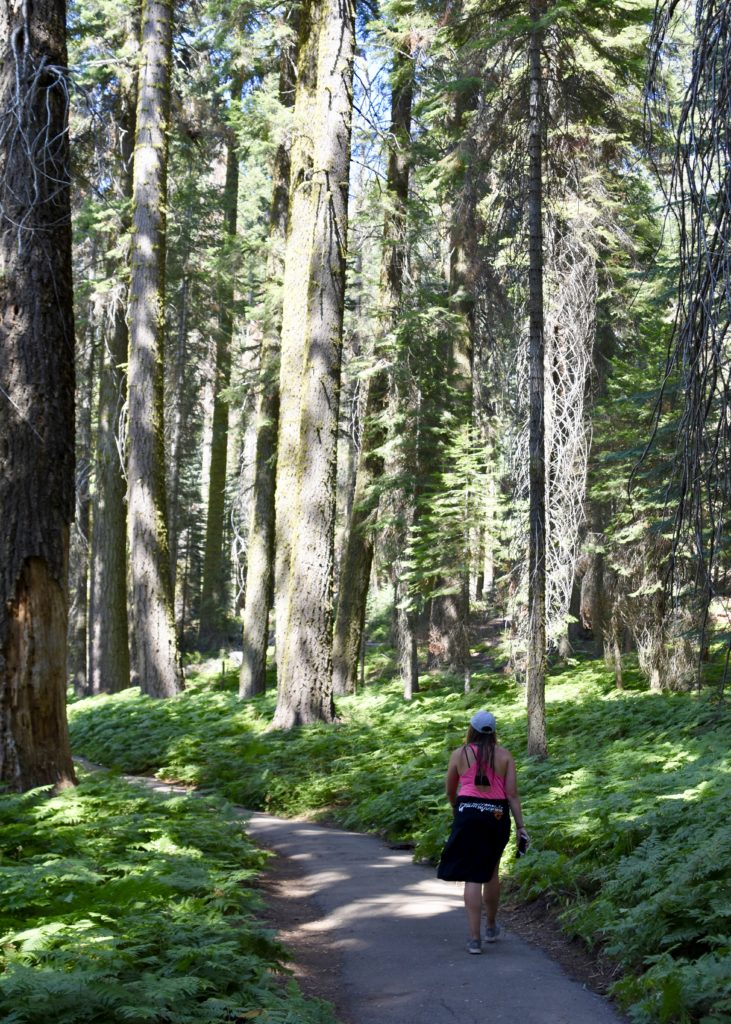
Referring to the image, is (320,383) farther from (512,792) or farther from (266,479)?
(512,792)

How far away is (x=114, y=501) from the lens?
20.8 meters

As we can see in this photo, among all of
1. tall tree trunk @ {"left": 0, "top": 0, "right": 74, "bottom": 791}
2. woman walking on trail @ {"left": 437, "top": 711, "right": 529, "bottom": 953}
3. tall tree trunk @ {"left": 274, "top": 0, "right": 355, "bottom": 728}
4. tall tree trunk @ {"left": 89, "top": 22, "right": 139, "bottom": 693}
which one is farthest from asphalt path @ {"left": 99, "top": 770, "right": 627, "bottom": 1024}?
tall tree trunk @ {"left": 89, "top": 22, "right": 139, "bottom": 693}

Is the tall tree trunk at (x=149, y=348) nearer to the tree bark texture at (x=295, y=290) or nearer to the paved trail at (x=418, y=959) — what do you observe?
the tree bark texture at (x=295, y=290)

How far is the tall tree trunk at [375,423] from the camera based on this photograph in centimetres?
1819

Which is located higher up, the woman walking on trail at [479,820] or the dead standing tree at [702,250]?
the dead standing tree at [702,250]

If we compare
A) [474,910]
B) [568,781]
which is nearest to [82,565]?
[568,781]

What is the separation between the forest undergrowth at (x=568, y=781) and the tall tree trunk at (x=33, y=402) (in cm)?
376

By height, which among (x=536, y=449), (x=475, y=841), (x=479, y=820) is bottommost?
(x=475, y=841)

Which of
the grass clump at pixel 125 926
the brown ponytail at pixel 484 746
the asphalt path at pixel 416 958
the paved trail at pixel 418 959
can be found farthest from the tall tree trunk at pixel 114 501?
the brown ponytail at pixel 484 746

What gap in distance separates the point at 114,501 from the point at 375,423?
5.90m

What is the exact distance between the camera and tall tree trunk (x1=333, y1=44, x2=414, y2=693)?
18.2m

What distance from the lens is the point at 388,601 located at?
39562mm

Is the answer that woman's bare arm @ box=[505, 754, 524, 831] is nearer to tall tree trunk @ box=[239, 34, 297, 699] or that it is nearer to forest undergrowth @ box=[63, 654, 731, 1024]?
forest undergrowth @ box=[63, 654, 731, 1024]

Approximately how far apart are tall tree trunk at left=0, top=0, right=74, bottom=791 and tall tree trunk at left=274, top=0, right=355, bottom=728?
19.2 feet
